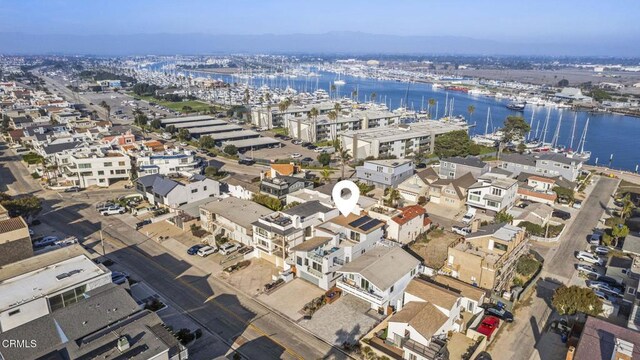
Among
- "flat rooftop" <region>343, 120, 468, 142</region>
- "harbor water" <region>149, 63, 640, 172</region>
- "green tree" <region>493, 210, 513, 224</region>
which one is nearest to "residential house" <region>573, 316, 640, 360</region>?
"green tree" <region>493, 210, 513, 224</region>

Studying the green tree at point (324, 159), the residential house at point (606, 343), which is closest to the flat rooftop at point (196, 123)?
the green tree at point (324, 159)

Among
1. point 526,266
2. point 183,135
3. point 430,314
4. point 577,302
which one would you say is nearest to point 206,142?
point 183,135

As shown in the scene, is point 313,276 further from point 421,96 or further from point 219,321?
point 421,96

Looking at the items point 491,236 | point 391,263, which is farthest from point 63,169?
point 491,236

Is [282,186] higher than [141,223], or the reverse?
[282,186]

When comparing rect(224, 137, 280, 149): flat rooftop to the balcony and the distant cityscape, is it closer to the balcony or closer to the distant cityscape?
the distant cityscape

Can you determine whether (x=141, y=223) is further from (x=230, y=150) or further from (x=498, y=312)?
(x=498, y=312)
